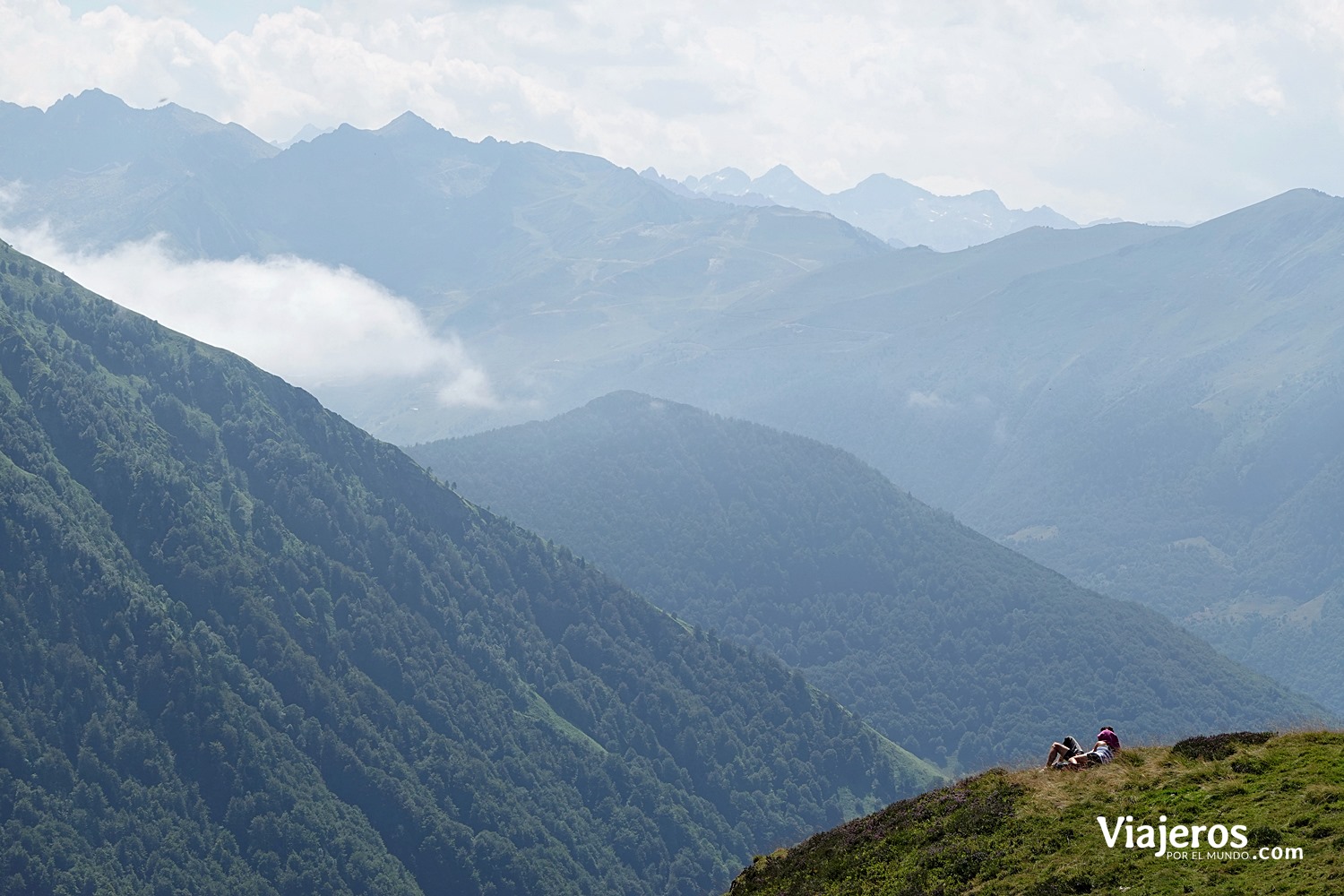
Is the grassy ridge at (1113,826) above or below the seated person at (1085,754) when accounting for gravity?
below

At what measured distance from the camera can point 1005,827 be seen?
220ft

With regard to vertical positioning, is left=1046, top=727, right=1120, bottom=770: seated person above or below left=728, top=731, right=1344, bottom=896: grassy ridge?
above

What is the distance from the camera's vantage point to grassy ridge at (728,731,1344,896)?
5647 cm

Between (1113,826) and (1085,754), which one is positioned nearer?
(1113,826)

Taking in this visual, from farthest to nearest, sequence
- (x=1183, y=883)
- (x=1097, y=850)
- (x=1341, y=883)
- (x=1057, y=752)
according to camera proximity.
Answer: (x=1057, y=752) → (x=1097, y=850) → (x=1183, y=883) → (x=1341, y=883)

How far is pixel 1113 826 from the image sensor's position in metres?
62.8

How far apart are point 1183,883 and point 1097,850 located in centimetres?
524

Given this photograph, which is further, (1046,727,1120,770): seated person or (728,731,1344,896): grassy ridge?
(1046,727,1120,770): seated person

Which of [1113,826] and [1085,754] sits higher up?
[1085,754]

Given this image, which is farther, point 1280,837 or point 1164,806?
point 1164,806

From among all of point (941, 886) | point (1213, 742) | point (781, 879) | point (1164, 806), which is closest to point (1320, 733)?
point (1213, 742)

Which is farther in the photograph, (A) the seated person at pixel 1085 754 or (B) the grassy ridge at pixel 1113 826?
(A) the seated person at pixel 1085 754

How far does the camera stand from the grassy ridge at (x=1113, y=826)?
2223 inches

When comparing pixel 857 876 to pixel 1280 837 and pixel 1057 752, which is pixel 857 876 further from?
pixel 1280 837
